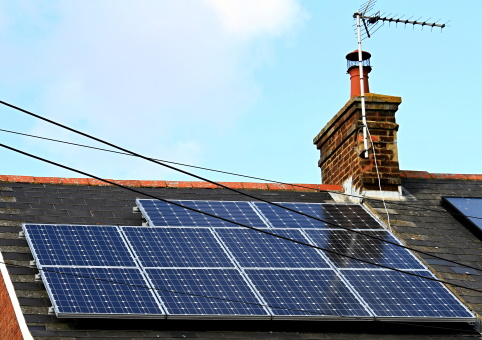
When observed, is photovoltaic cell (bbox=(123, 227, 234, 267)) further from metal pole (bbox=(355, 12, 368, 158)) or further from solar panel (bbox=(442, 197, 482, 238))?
solar panel (bbox=(442, 197, 482, 238))

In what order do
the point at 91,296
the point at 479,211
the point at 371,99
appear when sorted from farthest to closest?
1. the point at 371,99
2. the point at 479,211
3. the point at 91,296

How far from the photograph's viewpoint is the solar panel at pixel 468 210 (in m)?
15.5

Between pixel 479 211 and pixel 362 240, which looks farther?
pixel 479 211

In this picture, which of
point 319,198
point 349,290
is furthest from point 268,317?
point 319,198

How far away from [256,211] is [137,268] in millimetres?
3026

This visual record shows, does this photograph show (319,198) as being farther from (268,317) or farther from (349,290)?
(268,317)

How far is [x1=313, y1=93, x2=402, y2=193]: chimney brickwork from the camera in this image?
16734 mm

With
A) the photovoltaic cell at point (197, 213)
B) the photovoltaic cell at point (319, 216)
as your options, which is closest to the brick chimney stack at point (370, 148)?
the photovoltaic cell at point (319, 216)

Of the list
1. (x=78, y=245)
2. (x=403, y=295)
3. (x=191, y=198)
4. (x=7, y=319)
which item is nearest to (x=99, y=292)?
(x=7, y=319)

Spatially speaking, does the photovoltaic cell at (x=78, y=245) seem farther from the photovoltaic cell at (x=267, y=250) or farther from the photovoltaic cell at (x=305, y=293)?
the photovoltaic cell at (x=305, y=293)

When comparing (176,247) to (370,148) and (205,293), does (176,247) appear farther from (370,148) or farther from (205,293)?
(370,148)

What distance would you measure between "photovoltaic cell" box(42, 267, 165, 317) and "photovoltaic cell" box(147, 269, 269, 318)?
200mm

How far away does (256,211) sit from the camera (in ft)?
49.8

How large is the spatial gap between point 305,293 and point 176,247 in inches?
69.5
